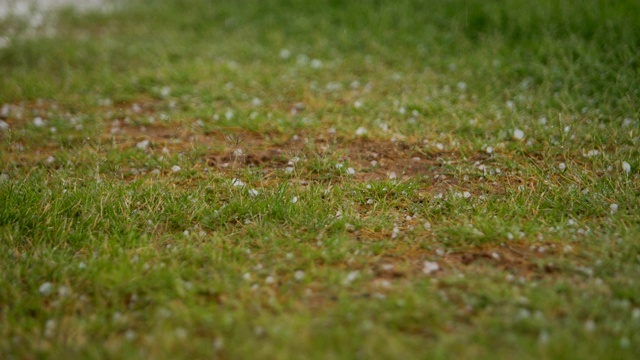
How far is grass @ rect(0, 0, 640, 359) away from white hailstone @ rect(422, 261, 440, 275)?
5cm

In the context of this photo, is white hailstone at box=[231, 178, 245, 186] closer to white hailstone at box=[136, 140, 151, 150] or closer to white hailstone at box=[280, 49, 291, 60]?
white hailstone at box=[136, 140, 151, 150]

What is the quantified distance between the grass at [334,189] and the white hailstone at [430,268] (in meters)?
0.05

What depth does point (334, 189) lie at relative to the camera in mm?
4387

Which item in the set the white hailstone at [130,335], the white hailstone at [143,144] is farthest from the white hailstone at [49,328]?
the white hailstone at [143,144]

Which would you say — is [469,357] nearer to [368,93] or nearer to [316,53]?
[368,93]

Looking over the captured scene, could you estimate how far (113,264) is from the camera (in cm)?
351

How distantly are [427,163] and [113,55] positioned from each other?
186 inches

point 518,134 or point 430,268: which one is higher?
point 518,134

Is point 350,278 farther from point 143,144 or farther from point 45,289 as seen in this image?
point 143,144

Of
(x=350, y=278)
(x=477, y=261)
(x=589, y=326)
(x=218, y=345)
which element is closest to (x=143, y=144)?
(x=350, y=278)

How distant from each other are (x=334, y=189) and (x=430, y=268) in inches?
46.8

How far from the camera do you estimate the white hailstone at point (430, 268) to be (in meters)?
3.40

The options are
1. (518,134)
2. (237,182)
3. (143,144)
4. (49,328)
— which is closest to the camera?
(49,328)

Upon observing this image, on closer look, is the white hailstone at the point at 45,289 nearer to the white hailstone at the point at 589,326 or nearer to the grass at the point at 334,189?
the grass at the point at 334,189
